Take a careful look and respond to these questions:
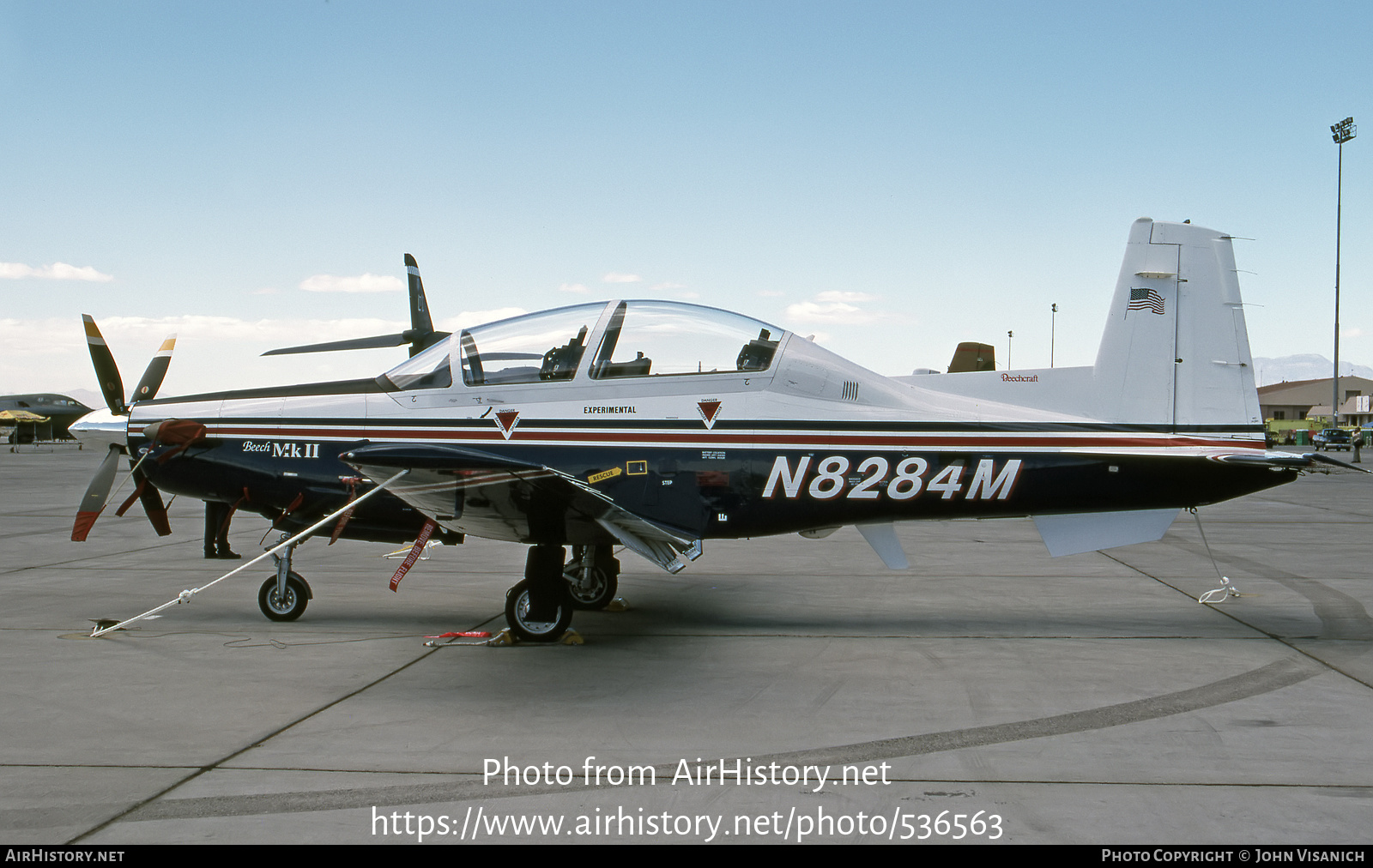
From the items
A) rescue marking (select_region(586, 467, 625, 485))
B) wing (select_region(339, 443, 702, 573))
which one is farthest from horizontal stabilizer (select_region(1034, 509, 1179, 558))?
rescue marking (select_region(586, 467, 625, 485))

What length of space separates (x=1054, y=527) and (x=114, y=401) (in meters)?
7.36

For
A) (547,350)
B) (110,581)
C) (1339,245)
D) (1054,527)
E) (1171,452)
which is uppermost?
(1339,245)

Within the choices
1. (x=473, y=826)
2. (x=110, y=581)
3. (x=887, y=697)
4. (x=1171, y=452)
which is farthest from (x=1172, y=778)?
(x=110, y=581)

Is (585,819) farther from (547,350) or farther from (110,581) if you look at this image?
(110,581)

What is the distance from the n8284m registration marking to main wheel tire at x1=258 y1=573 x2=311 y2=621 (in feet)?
12.3

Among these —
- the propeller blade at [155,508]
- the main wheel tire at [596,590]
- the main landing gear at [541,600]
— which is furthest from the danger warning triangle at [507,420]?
the propeller blade at [155,508]

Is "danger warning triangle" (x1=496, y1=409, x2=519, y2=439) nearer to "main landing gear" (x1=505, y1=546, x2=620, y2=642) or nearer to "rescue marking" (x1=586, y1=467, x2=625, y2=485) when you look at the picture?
"rescue marking" (x1=586, y1=467, x2=625, y2=485)

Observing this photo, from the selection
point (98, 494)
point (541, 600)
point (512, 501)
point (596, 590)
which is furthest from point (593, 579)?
point (98, 494)

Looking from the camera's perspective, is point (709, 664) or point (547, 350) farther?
point (547, 350)

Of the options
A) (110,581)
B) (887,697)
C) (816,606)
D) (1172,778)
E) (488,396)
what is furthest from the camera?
(110,581)

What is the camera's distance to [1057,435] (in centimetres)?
683

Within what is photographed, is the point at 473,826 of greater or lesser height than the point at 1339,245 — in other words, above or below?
below

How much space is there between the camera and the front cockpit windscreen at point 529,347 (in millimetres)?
6754

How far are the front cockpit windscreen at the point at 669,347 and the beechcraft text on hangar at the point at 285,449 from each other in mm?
2225
